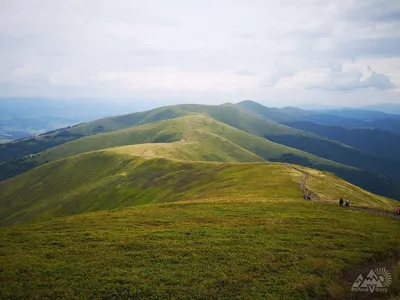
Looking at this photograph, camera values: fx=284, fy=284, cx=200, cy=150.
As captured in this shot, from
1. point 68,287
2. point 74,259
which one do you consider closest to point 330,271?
point 68,287

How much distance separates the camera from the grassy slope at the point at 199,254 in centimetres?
2691

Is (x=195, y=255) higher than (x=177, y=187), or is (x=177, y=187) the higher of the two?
(x=195, y=255)

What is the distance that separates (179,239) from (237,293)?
13709mm

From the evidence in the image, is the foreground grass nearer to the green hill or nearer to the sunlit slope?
the green hill

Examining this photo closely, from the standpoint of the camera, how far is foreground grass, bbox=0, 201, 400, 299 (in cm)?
2692
